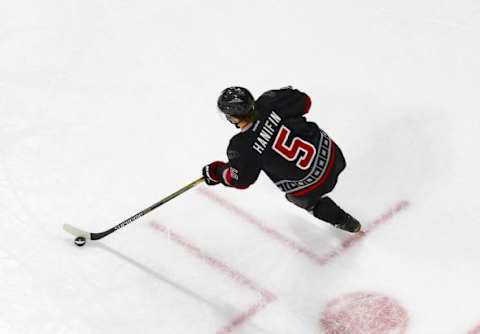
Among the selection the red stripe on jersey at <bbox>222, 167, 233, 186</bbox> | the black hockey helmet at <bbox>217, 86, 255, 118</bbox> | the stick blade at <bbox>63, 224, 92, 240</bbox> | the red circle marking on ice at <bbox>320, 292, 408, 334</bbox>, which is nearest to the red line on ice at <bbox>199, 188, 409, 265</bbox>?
the red circle marking on ice at <bbox>320, 292, 408, 334</bbox>

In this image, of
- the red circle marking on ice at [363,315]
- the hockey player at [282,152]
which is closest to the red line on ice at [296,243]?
the hockey player at [282,152]

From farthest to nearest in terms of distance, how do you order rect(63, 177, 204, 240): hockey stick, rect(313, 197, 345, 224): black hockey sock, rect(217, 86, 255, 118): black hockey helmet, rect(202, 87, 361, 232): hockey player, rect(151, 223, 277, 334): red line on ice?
rect(63, 177, 204, 240): hockey stick < rect(313, 197, 345, 224): black hockey sock < rect(151, 223, 277, 334): red line on ice < rect(202, 87, 361, 232): hockey player < rect(217, 86, 255, 118): black hockey helmet

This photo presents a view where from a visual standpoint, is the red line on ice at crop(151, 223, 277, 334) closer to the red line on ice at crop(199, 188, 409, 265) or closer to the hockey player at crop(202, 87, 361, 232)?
the red line on ice at crop(199, 188, 409, 265)

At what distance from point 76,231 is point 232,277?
3.62 ft

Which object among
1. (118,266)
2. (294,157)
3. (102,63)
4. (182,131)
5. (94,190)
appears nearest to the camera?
(294,157)

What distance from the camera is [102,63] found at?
7340 mm

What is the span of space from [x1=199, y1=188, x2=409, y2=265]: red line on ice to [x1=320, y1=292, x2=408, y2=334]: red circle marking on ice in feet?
1.20

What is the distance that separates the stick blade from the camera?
5.91 m

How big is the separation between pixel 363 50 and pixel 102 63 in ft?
7.18

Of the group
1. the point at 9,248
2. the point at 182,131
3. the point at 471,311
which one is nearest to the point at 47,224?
the point at 9,248

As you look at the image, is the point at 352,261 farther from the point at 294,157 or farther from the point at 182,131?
the point at 182,131

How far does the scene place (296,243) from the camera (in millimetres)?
5973

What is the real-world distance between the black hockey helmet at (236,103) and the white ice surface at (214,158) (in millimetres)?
1182

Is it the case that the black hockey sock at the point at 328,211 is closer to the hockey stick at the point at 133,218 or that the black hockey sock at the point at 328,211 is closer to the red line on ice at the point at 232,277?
the red line on ice at the point at 232,277
